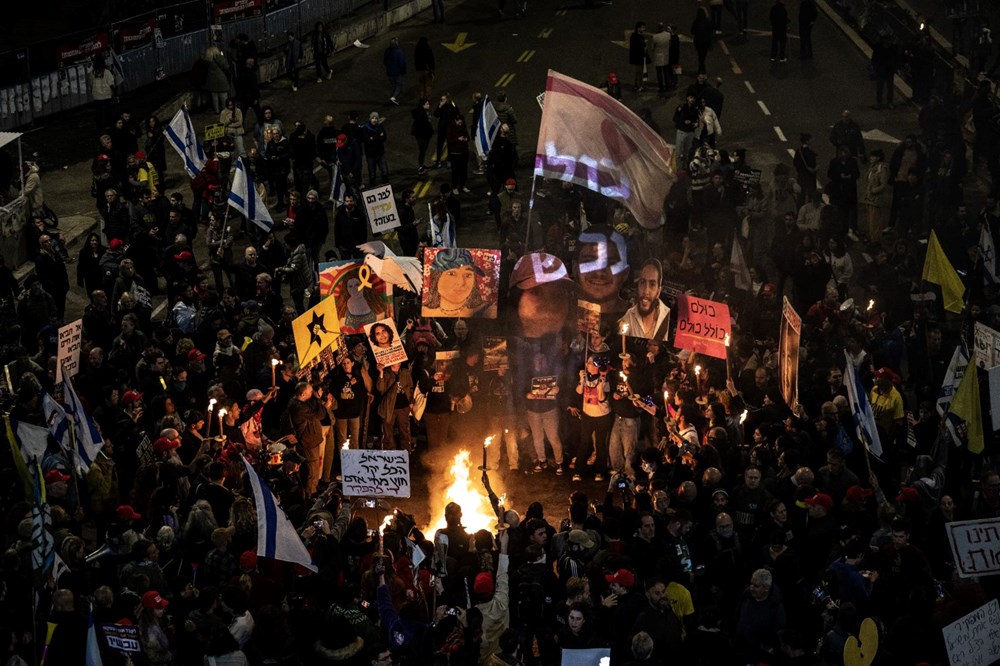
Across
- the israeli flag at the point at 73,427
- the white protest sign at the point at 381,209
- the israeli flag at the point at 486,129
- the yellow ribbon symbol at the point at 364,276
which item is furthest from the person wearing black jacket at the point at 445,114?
the israeli flag at the point at 73,427

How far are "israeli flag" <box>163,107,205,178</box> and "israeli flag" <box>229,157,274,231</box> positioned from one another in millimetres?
2641

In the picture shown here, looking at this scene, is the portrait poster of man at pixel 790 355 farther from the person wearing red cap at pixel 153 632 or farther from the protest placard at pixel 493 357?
the person wearing red cap at pixel 153 632

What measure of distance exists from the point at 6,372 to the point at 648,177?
9114 millimetres

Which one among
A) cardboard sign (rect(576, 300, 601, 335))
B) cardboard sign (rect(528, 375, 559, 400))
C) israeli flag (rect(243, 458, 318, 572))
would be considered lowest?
cardboard sign (rect(528, 375, 559, 400))

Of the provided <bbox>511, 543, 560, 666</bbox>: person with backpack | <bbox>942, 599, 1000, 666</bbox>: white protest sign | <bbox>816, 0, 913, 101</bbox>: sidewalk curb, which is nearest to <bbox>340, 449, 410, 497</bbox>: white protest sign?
<bbox>511, 543, 560, 666</bbox>: person with backpack

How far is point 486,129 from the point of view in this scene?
28578 mm

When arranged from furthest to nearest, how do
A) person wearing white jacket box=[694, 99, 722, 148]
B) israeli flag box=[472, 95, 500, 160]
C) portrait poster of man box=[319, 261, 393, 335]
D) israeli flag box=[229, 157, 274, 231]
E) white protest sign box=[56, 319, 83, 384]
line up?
person wearing white jacket box=[694, 99, 722, 148], israeli flag box=[472, 95, 500, 160], israeli flag box=[229, 157, 274, 231], portrait poster of man box=[319, 261, 393, 335], white protest sign box=[56, 319, 83, 384]

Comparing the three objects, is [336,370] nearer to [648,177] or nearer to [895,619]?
[648,177]

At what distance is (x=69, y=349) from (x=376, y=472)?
5.03 meters

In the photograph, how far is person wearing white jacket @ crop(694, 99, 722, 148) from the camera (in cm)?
2866

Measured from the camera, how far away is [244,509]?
16.5 meters

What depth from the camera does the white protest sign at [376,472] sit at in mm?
16734

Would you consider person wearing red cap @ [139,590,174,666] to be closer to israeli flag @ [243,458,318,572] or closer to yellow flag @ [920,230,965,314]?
israeli flag @ [243,458,318,572]

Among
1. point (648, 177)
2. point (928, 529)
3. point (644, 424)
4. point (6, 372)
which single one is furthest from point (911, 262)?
point (6, 372)
